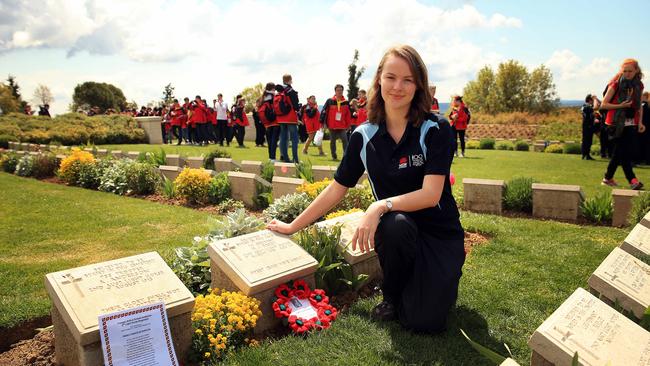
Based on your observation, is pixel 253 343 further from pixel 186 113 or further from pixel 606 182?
pixel 186 113

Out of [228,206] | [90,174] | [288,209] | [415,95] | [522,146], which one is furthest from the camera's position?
[522,146]

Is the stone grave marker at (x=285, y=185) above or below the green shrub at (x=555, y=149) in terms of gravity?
above

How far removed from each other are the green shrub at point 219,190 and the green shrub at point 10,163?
22.5 feet

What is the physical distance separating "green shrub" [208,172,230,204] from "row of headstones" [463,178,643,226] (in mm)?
3641

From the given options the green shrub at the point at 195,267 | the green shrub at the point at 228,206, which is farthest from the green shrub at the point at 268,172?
the green shrub at the point at 195,267

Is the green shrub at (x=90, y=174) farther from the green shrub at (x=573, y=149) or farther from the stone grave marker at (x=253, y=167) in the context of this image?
the green shrub at (x=573, y=149)

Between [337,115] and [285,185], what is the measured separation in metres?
6.62

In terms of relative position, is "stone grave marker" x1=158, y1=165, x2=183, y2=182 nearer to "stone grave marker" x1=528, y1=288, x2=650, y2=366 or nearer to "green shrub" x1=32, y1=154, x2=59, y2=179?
"green shrub" x1=32, y1=154, x2=59, y2=179

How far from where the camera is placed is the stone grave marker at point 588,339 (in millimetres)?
2008

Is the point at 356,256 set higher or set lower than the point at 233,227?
lower

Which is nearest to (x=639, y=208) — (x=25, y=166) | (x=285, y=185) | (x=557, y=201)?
(x=557, y=201)

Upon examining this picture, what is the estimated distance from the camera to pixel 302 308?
2961 millimetres

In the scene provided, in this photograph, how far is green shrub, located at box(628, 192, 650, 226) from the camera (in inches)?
198

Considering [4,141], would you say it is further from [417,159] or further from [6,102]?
[6,102]
